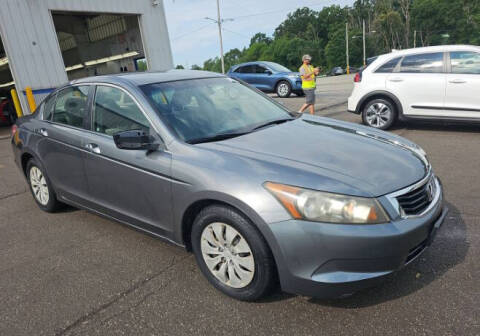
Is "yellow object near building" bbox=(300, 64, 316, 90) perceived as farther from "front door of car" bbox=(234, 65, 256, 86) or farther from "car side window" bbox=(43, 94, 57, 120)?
"front door of car" bbox=(234, 65, 256, 86)

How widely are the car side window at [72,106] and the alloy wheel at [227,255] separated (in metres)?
1.83

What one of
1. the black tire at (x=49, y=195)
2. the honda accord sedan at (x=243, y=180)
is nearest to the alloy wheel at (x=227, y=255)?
the honda accord sedan at (x=243, y=180)

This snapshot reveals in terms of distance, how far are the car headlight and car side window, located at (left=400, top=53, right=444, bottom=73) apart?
20.0 feet

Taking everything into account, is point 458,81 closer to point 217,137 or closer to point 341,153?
point 341,153

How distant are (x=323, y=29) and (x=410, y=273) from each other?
110 metres

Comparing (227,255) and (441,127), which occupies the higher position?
(227,255)

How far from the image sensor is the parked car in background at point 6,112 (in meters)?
13.6

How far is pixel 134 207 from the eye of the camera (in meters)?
3.07

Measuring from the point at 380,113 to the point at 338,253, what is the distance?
6.30 metres

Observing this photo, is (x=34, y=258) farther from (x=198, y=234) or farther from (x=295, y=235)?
(x=295, y=235)

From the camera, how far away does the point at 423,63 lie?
7207 millimetres

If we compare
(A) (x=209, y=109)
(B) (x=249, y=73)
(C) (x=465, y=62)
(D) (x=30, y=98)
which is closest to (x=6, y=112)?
(D) (x=30, y=98)

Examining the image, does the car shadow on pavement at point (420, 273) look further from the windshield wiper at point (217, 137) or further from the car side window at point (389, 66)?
the car side window at point (389, 66)

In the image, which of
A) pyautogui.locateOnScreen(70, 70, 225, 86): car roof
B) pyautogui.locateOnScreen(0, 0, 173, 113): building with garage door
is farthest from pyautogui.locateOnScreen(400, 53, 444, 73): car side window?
pyautogui.locateOnScreen(0, 0, 173, 113): building with garage door
